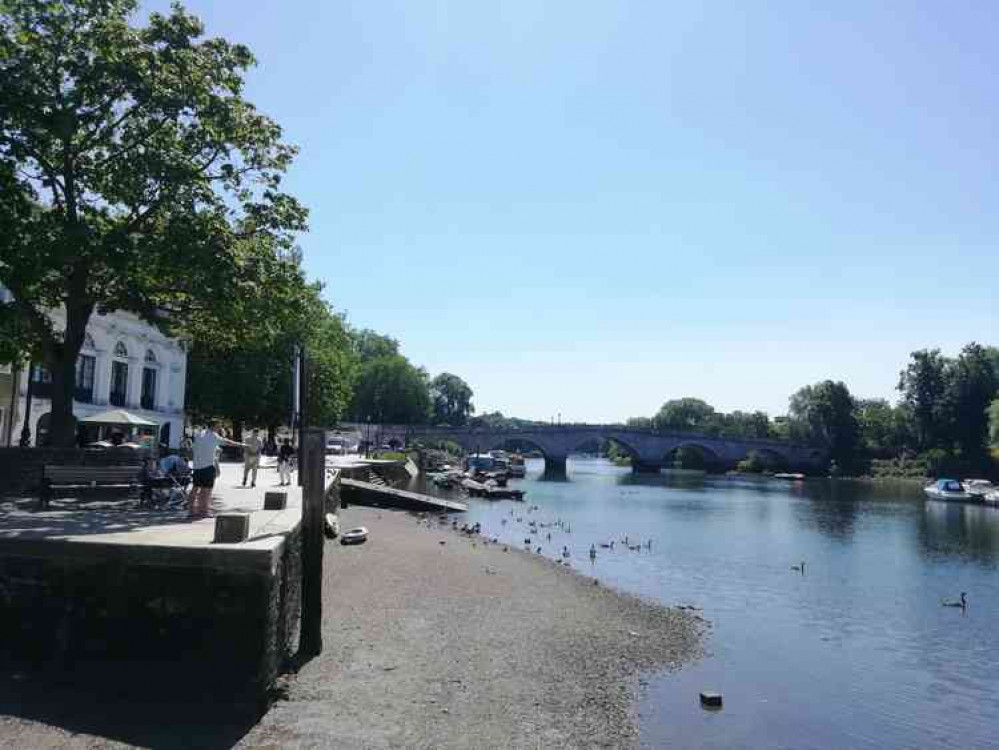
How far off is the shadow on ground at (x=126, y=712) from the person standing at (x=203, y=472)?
4.38m

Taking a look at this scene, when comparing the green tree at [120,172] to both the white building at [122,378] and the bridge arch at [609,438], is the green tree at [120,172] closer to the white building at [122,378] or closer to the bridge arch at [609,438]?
the white building at [122,378]

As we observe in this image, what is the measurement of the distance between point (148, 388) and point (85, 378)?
598 cm

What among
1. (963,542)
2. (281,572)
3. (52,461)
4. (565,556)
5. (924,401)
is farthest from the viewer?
(924,401)

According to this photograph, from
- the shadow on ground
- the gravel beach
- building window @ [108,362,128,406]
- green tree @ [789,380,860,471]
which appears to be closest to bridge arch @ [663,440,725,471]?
green tree @ [789,380,860,471]

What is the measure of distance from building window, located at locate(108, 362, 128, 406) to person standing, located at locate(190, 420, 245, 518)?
95.1ft

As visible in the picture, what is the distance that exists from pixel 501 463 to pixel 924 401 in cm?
6310

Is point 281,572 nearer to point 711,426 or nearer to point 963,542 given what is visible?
point 963,542

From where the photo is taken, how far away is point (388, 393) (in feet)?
383

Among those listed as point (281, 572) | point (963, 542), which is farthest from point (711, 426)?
point (281, 572)

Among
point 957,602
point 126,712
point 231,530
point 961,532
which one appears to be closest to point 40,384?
point 231,530

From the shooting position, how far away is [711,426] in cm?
15838

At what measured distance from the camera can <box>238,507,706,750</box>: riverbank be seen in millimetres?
10281

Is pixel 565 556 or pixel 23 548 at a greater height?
pixel 23 548

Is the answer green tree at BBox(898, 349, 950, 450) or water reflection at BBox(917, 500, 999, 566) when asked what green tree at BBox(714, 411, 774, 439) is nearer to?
green tree at BBox(898, 349, 950, 450)
